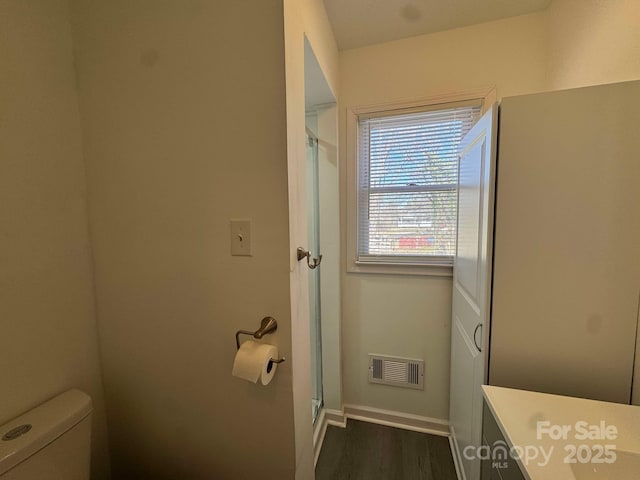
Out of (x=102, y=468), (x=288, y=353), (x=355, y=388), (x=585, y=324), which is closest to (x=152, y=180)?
(x=288, y=353)

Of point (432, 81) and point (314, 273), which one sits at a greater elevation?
point (432, 81)

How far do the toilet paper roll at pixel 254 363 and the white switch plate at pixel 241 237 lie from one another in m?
0.31

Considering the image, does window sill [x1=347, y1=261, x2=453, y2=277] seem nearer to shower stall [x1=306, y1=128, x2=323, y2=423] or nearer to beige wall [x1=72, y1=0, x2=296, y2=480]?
shower stall [x1=306, y1=128, x2=323, y2=423]

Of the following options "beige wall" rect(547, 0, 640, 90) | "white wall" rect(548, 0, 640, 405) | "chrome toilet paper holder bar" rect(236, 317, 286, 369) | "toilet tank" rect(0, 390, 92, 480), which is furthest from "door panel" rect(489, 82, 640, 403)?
"toilet tank" rect(0, 390, 92, 480)

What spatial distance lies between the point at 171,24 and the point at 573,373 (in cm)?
187

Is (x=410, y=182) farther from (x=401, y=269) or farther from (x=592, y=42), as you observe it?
(x=592, y=42)

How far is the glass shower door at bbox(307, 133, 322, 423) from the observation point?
1.73m

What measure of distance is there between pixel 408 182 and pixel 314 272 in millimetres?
869

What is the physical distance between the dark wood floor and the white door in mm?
150

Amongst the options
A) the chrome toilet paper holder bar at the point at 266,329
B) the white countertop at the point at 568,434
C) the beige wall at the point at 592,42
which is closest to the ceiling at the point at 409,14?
the beige wall at the point at 592,42

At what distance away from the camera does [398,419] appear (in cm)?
188

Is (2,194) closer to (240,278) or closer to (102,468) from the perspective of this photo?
(240,278)

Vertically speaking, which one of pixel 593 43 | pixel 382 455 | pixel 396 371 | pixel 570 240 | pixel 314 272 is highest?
pixel 593 43

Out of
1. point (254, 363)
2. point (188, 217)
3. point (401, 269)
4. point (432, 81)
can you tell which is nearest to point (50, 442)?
point (254, 363)
